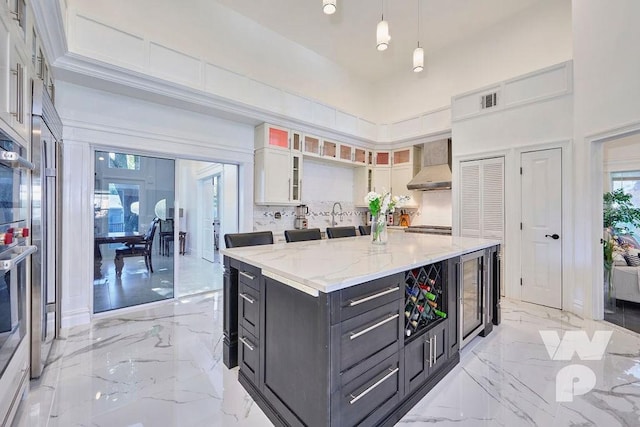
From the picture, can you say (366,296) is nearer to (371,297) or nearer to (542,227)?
(371,297)

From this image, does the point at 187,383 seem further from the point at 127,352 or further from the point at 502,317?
the point at 502,317

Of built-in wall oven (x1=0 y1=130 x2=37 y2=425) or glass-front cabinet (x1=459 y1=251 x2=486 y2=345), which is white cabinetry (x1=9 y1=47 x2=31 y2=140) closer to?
built-in wall oven (x1=0 y1=130 x2=37 y2=425)

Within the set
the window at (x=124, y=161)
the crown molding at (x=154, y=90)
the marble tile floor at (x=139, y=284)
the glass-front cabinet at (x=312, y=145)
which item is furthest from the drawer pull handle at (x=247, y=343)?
the glass-front cabinet at (x=312, y=145)

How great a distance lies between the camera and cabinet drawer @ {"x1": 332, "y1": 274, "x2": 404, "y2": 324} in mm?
1348

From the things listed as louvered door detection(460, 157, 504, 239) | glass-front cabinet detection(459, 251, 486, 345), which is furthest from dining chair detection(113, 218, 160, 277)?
louvered door detection(460, 157, 504, 239)

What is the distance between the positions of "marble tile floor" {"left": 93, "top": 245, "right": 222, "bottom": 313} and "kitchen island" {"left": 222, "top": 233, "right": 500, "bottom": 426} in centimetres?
211

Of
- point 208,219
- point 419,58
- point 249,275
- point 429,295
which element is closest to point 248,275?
point 249,275

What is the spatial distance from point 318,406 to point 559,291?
3.68 meters

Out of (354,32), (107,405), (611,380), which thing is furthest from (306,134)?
(611,380)

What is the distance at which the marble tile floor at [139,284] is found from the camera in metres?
3.48

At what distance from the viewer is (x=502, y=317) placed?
3.31 meters

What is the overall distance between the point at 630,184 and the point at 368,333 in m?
7.08

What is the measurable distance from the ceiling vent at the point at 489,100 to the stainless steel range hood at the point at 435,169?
982mm

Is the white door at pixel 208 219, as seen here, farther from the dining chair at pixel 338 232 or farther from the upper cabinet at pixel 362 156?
the dining chair at pixel 338 232
